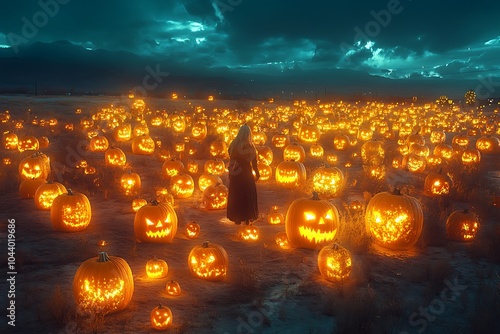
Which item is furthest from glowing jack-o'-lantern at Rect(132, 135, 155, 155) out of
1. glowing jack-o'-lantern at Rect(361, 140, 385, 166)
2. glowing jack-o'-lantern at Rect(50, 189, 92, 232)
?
glowing jack-o'-lantern at Rect(361, 140, 385, 166)

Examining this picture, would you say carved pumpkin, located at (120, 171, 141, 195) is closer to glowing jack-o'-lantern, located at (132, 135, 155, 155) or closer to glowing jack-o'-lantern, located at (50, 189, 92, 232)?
glowing jack-o'-lantern, located at (50, 189, 92, 232)

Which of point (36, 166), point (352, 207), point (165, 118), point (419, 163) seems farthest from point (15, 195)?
point (165, 118)

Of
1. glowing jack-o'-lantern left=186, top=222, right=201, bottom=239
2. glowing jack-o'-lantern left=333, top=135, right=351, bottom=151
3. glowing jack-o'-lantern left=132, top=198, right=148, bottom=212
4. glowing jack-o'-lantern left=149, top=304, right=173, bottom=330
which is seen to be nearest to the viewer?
glowing jack-o'-lantern left=149, top=304, right=173, bottom=330

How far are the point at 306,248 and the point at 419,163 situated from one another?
8372mm

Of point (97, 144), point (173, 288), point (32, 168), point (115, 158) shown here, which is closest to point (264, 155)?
point (115, 158)

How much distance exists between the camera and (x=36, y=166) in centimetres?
1148

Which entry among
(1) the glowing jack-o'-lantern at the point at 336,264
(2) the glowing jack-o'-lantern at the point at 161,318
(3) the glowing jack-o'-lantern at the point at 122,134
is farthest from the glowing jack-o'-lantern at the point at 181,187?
(3) the glowing jack-o'-lantern at the point at 122,134

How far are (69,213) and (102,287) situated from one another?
333 centimetres

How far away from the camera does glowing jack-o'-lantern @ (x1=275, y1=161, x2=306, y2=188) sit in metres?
12.0

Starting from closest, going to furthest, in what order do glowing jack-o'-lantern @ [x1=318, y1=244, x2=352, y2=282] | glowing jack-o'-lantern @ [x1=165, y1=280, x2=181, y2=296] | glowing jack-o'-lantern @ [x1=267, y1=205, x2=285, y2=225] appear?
glowing jack-o'-lantern @ [x1=165, y1=280, x2=181, y2=296] < glowing jack-o'-lantern @ [x1=318, y1=244, x2=352, y2=282] < glowing jack-o'-lantern @ [x1=267, y1=205, x2=285, y2=225]

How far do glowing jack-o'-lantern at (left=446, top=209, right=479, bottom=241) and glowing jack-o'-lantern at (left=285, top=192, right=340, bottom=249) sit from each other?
2.53 metres

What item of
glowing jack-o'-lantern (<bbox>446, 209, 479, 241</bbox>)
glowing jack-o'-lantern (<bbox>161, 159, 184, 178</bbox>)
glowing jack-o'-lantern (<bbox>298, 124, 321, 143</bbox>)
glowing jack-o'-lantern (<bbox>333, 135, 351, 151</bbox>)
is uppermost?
glowing jack-o'-lantern (<bbox>298, 124, 321, 143</bbox>)

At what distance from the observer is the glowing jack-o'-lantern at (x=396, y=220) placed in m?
7.40

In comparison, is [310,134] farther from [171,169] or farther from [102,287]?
[102,287]
